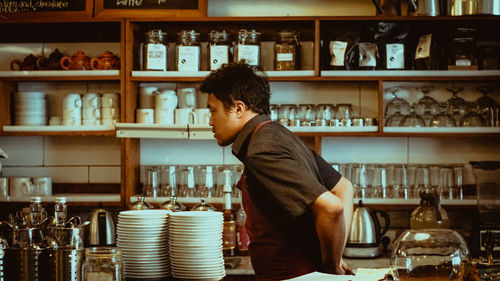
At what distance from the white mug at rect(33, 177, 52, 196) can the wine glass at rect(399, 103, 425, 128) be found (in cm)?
222

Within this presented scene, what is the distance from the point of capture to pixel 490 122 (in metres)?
4.18

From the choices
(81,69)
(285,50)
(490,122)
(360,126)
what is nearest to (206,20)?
(285,50)

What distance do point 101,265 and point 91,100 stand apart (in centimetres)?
240

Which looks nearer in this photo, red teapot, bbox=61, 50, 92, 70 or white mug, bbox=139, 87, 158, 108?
red teapot, bbox=61, 50, 92, 70

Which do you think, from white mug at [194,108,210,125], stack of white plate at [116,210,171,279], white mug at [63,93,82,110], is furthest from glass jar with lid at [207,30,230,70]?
stack of white plate at [116,210,171,279]

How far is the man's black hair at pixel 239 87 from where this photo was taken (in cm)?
268

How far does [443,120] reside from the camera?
4.15 metres

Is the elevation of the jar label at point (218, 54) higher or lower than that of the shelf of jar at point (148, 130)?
higher

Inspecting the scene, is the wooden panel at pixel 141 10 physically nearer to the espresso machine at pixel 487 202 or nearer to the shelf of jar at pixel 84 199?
the shelf of jar at pixel 84 199

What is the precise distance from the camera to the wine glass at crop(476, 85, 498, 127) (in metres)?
4.19

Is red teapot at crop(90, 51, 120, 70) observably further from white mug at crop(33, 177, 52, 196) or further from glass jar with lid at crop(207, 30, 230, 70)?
white mug at crop(33, 177, 52, 196)

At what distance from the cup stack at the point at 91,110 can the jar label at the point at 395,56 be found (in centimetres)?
179

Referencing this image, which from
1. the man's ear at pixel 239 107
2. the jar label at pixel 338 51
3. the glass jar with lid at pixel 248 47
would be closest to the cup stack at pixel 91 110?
the glass jar with lid at pixel 248 47

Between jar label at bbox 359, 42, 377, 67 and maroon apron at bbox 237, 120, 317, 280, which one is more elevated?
jar label at bbox 359, 42, 377, 67
